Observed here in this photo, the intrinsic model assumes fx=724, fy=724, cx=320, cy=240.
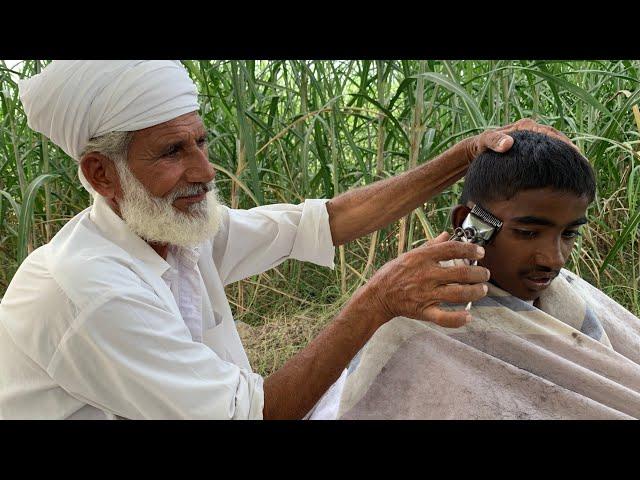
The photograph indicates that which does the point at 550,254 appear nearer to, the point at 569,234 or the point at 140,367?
the point at 569,234

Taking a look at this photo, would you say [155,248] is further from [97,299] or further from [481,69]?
[481,69]

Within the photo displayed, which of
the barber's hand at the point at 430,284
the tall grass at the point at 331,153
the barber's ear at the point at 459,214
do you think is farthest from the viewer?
the tall grass at the point at 331,153

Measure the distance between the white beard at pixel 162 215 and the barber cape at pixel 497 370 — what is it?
489 millimetres

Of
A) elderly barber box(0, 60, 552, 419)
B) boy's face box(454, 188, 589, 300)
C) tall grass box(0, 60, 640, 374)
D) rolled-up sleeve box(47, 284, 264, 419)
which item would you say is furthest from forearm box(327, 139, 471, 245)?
rolled-up sleeve box(47, 284, 264, 419)

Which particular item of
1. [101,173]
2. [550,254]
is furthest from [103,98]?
[550,254]

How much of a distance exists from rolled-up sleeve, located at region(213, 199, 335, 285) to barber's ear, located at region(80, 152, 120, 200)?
14.3 inches

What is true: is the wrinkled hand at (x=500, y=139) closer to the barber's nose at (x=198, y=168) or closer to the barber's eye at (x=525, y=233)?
the barber's eye at (x=525, y=233)

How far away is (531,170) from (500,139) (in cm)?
14

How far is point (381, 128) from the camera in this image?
8.66 ft

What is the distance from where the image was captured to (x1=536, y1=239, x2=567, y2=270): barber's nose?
144cm

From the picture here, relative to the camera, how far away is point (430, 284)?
1394mm

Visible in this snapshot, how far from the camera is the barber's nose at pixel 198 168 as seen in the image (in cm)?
169

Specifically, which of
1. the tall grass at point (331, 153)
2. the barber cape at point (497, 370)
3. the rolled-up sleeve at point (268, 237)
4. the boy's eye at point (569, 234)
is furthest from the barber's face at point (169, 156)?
the tall grass at point (331, 153)

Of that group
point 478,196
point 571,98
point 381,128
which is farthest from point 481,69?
point 478,196
